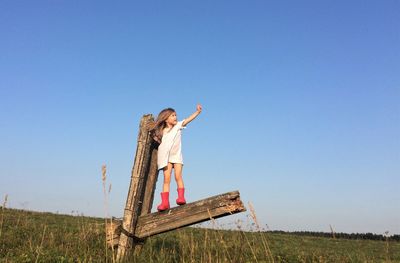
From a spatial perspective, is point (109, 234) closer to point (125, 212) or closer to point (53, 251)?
point (125, 212)

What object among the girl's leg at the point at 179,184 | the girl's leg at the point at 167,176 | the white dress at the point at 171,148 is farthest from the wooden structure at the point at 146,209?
the girl's leg at the point at 167,176

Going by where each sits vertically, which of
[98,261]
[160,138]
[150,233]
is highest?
[160,138]

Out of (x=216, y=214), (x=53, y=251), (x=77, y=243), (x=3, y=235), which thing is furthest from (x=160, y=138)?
(x=3, y=235)

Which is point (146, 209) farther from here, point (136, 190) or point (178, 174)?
point (178, 174)

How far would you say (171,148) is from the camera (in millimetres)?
6449

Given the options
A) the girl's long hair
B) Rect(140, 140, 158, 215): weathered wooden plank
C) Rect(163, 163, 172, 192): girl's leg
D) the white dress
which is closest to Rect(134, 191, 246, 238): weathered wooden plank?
Rect(140, 140, 158, 215): weathered wooden plank

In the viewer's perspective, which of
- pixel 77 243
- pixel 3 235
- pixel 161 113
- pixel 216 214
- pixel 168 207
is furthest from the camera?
pixel 3 235

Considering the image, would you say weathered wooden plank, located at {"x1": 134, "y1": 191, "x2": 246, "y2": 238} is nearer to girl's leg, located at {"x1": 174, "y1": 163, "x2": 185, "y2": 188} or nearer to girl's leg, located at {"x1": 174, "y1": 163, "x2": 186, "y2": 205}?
girl's leg, located at {"x1": 174, "y1": 163, "x2": 186, "y2": 205}

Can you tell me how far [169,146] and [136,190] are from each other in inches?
36.7

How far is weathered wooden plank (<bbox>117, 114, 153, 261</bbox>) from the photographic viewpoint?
643 cm

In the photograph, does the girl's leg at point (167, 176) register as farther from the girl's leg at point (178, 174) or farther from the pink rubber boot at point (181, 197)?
the pink rubber boot at point (181, 197)

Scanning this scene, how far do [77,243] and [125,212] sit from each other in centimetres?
206

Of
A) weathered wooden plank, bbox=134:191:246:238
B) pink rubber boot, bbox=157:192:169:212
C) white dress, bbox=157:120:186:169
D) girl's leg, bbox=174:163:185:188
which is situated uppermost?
white dress, bbox=157:120:186:169

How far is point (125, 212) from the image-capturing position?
650 centimetres
